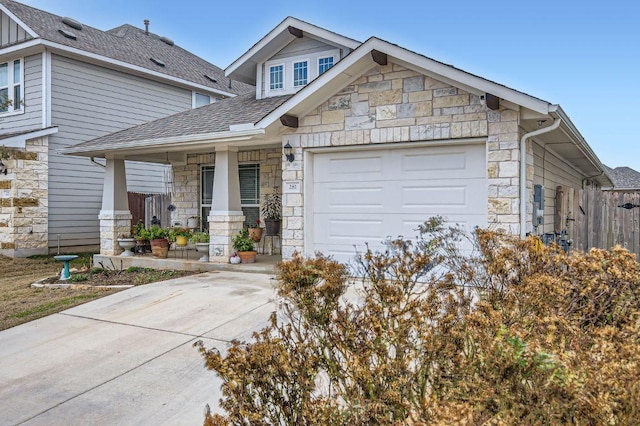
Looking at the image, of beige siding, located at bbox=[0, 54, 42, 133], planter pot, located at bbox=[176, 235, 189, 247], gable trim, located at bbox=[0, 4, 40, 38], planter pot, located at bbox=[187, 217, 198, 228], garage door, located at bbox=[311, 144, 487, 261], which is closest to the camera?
garage door, located at bbox=[311, 144, 487, 261]

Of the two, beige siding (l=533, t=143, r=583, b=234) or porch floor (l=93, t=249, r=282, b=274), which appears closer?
beige siding (l=533, t=143, r=583, b=234)

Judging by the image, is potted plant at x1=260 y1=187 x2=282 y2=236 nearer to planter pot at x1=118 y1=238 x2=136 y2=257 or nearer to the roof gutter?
the roof gutter

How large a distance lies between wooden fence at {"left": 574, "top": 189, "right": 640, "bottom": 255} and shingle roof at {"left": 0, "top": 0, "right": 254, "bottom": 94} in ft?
43.4

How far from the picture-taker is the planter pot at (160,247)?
32.9 feet

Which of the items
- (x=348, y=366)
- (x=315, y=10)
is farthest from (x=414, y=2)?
(x=348, y=366)

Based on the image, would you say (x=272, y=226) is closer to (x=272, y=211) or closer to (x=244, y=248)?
(x=272, y=211)

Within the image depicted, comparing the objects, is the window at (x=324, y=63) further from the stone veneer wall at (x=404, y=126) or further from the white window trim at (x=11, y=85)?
the white window trim at (x=11, y=85)

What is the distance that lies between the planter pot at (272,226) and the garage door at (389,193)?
224cm

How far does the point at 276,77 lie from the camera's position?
1101cm

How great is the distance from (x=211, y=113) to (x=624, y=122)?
23.0 meters

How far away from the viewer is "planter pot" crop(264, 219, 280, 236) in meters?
10.3

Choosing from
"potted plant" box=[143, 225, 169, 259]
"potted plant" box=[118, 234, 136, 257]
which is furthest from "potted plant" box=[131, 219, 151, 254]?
"potted plant" box=[143, 225, 169, 259]

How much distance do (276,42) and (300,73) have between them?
2.93 feet

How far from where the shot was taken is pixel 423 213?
24.2 ft
